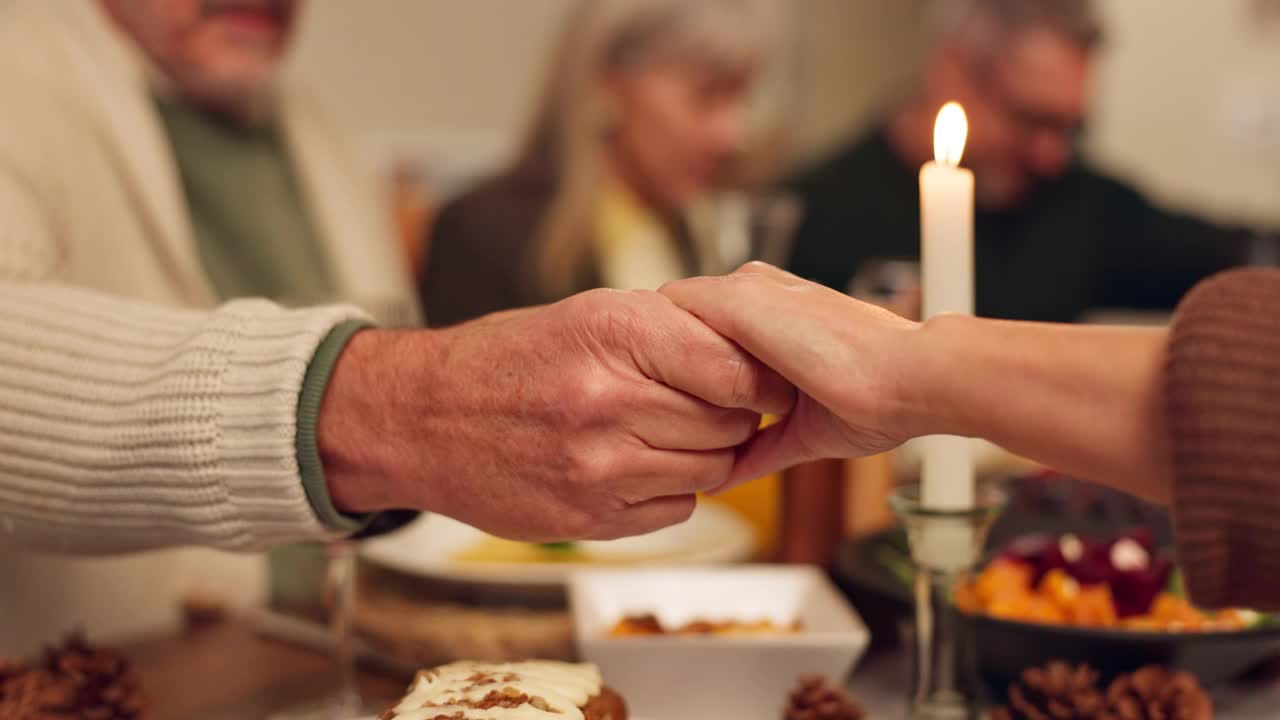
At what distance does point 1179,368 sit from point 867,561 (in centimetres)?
45

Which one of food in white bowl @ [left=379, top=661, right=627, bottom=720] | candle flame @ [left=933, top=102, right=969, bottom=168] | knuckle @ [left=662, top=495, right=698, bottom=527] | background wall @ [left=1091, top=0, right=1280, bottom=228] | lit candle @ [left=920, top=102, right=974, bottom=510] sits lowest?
food in white bowl @ [left=379, top=661, right=627, bottom=720]

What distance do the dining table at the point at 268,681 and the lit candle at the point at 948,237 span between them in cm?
21

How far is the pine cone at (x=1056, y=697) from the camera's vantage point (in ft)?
1.99

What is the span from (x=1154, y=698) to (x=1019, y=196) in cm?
227

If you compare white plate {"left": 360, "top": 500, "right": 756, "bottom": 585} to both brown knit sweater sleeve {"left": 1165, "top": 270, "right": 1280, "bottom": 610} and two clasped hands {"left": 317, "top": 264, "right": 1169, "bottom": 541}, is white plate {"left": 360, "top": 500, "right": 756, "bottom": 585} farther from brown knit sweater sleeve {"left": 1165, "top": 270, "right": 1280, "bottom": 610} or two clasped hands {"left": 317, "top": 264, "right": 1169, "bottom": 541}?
brown knit sweater sleeve {"left": 1165, "top": 270, "right": 1280, "bottom": 610}

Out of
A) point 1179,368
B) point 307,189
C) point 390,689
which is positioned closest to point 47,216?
point 390,689

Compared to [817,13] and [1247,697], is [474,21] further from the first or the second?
[1247,697]

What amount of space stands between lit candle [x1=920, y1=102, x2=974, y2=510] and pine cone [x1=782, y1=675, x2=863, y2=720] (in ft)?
0.38

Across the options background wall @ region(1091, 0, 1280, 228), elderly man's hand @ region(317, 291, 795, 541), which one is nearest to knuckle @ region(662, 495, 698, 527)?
elderly man's hand @ region(317, 291, 795, 541)

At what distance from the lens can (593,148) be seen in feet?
8.22

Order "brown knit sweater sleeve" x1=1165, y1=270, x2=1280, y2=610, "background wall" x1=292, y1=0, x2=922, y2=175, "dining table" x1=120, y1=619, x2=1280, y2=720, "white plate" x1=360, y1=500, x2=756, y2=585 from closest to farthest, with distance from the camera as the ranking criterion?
"brown knit sweater sleeve" x1=1165, y1=270, x2=1280, y2=610 → "dining table" x1=120, y1=619, x2=1280, y2=720 → "white plate" x1=360, y1=500, x2=756, y2=585 → "background wall" x1=292, y1=0, x2=922, y2=175

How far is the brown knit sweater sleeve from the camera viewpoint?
438 mm

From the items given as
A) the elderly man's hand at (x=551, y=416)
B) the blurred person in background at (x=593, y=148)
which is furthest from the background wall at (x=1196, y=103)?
the elderly man's hand at (x=551, y=416)

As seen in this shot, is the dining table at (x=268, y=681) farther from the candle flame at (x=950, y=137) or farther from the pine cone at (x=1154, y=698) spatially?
the candle flame at (x=950, y=137)
